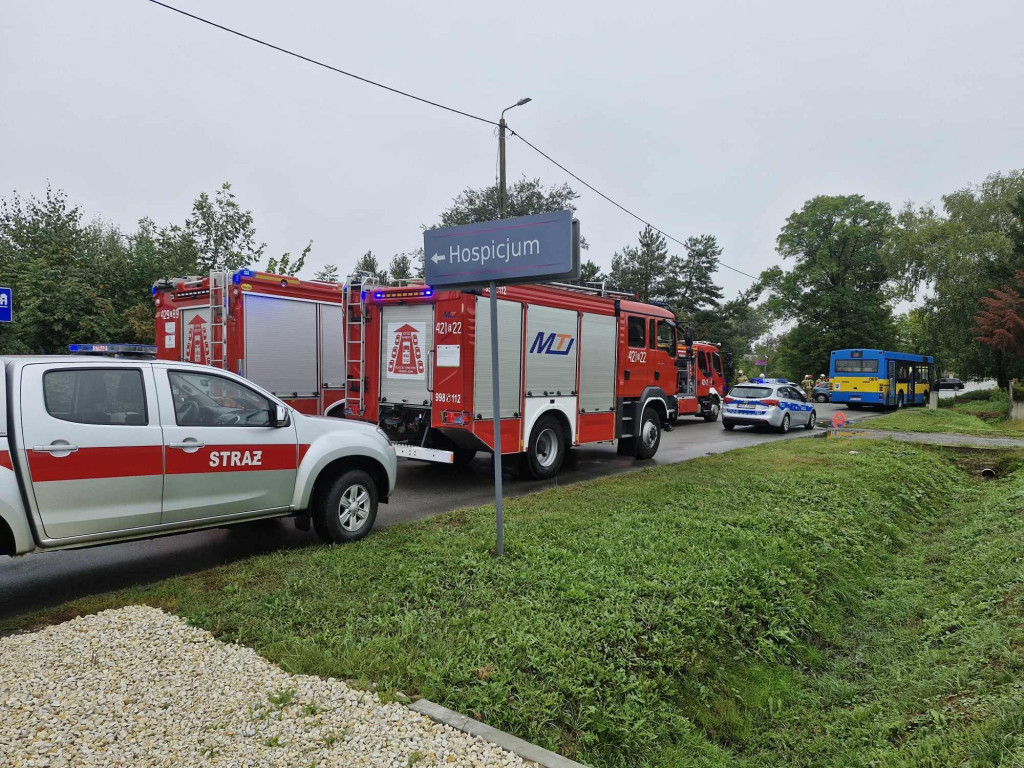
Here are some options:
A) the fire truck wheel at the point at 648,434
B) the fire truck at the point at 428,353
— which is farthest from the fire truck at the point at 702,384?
the fire truck at the point at 428,353

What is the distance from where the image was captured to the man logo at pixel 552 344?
1012cm

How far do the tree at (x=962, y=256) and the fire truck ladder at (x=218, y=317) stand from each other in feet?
114

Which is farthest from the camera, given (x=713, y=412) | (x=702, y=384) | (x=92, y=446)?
(x=713, y=412)

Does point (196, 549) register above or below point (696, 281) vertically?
below

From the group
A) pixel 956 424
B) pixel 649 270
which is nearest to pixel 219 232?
pixel 956 424

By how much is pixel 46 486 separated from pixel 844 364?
3376cm

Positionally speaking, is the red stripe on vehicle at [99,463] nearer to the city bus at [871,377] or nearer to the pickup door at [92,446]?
the pickup door at [92,446]

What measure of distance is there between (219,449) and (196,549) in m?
1.65

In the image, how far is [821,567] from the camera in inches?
251

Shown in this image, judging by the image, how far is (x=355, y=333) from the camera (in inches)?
405

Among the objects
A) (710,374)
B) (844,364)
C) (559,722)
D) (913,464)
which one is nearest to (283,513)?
(559,722)

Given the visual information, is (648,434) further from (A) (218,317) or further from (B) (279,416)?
(B) (279,416)

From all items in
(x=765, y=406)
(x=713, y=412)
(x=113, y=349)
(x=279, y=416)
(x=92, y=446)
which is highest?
(x=113, y=349)

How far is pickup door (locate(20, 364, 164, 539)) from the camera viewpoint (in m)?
4.58
